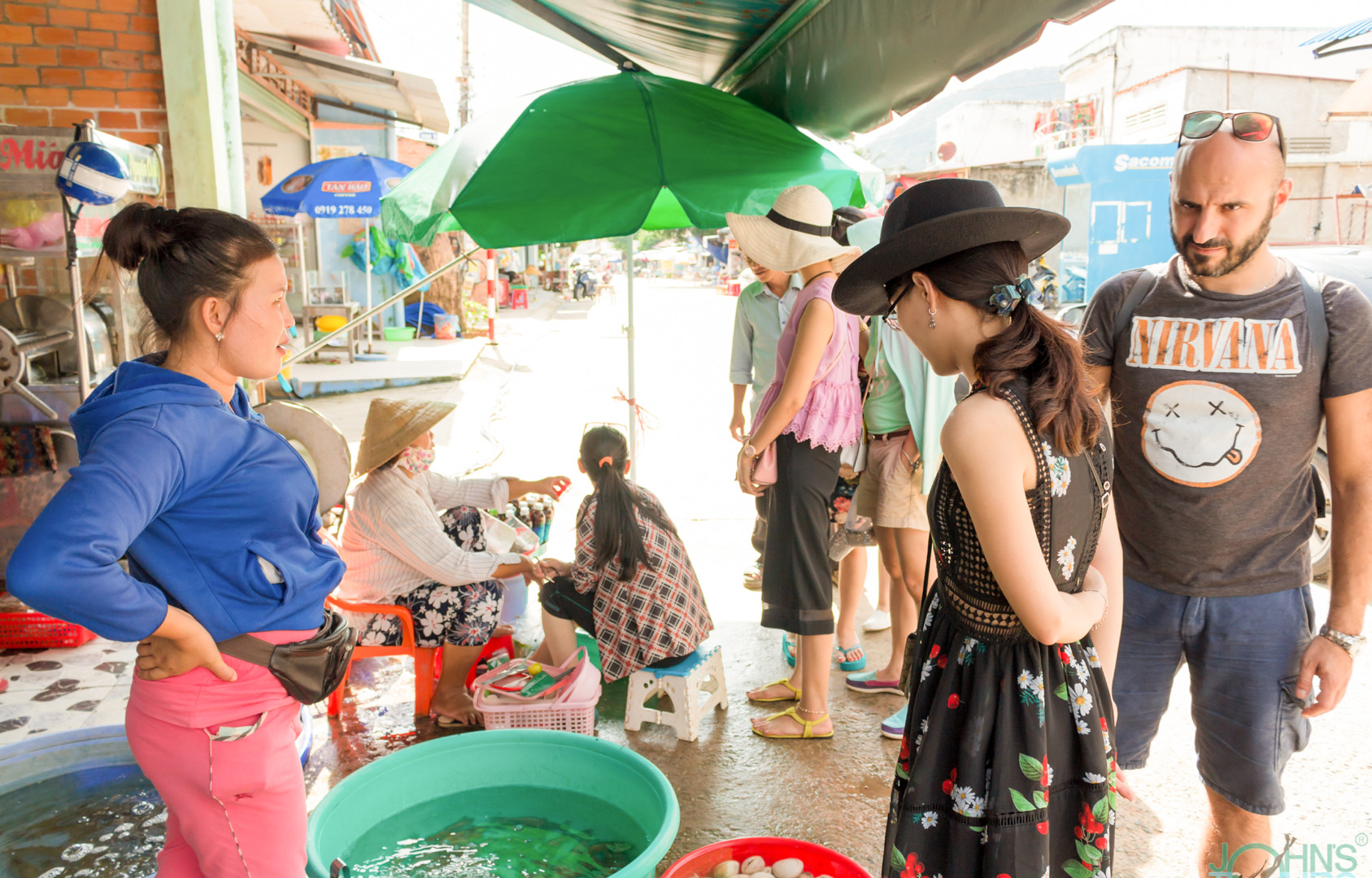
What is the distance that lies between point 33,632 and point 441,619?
203cm

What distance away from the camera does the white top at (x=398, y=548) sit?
3369 mm

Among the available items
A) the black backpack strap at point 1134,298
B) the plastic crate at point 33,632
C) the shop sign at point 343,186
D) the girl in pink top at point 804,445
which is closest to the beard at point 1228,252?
the black backpack strap at point 1134,298

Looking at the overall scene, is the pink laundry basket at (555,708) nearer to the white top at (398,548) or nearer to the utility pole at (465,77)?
the white top at (398,548)

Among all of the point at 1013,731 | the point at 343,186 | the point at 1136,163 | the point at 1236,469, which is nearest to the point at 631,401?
the point at 1236,469

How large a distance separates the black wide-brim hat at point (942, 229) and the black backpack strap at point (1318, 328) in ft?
2.63

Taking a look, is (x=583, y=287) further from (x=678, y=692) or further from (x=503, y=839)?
(x=503, y=839)

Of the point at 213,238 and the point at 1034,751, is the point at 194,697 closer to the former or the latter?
the point at 213,238

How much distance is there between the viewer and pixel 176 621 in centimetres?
151

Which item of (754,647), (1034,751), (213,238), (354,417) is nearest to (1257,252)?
(1034,751)

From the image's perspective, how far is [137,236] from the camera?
5.25ft

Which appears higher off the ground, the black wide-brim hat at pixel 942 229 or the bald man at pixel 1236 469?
the black wide-brim hat at pixel 942 229

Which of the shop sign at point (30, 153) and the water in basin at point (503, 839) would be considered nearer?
the water in basin at point (503, 839)

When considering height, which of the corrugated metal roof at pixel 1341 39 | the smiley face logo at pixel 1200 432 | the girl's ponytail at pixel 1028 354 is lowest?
the smiley face logo at pixel 1200 432

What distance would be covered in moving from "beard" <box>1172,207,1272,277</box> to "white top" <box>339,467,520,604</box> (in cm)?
254
